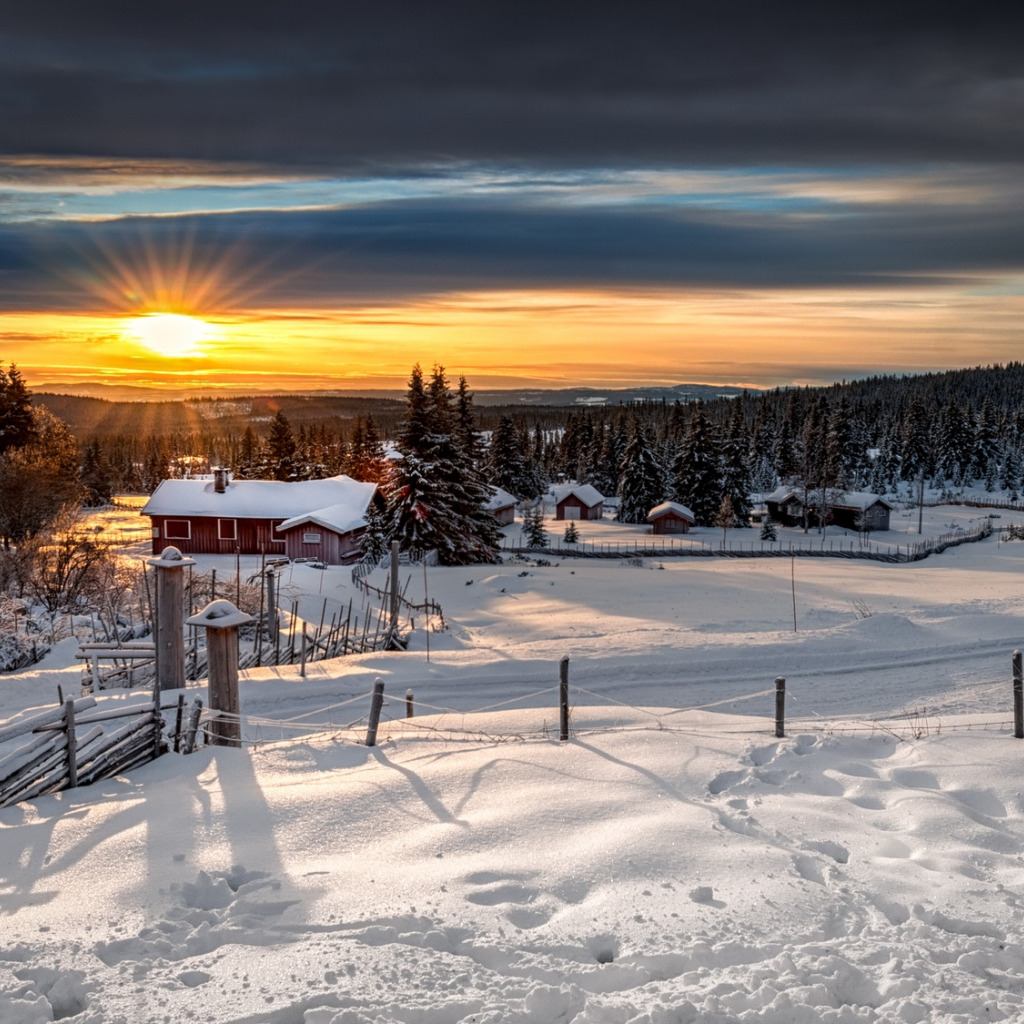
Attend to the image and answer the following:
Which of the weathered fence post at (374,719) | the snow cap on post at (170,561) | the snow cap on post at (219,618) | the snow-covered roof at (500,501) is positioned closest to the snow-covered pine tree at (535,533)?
the snow-covered roof at (500,501)

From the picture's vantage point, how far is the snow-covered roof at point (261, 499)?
1887 inches

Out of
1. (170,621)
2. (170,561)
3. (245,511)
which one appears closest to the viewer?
(170,561)

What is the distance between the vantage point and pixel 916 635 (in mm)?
22547

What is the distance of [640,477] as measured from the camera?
7306 cm

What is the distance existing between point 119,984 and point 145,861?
185 cm

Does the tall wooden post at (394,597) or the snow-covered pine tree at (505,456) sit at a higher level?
the snow-covered pine tree at (505,456)

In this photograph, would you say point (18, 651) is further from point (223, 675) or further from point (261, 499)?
point (261, 499)

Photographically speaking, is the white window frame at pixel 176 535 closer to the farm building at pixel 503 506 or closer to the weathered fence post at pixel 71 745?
the farm building at pixel 503 506

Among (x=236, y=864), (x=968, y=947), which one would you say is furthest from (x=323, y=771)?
(x=968, y=947)

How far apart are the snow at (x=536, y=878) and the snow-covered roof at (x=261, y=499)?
35937 mm

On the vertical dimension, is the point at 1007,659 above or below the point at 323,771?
below

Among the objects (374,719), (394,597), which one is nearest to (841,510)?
(394,597)

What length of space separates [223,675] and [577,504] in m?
68.2

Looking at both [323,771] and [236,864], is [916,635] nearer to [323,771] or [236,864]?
[323,771]
